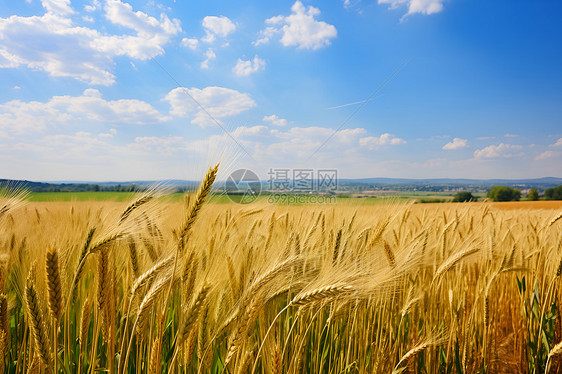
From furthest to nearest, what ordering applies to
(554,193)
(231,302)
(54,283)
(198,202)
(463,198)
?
1. (554,193)
2. (463,198)
3. (231,302)
4. (198,202)
5. (54,283)

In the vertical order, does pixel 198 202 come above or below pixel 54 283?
above

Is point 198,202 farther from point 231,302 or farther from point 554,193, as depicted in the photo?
point 554,193

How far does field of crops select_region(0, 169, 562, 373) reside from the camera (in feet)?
4.17

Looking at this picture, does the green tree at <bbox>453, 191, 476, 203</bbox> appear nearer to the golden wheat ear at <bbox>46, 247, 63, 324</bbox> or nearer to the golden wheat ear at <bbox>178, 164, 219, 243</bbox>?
the golden wheat ear at <bbox>178, 164, 219, 243</bbox>

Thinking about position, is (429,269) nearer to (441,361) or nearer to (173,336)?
(441,361)

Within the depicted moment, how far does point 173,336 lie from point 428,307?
1.86 m

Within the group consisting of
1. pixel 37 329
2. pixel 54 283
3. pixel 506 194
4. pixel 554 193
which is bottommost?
pixel 506 194

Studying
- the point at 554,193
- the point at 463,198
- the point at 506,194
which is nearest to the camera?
the point at 463,198

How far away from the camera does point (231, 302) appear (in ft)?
5.73

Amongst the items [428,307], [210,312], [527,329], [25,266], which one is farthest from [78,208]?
[527,329]
